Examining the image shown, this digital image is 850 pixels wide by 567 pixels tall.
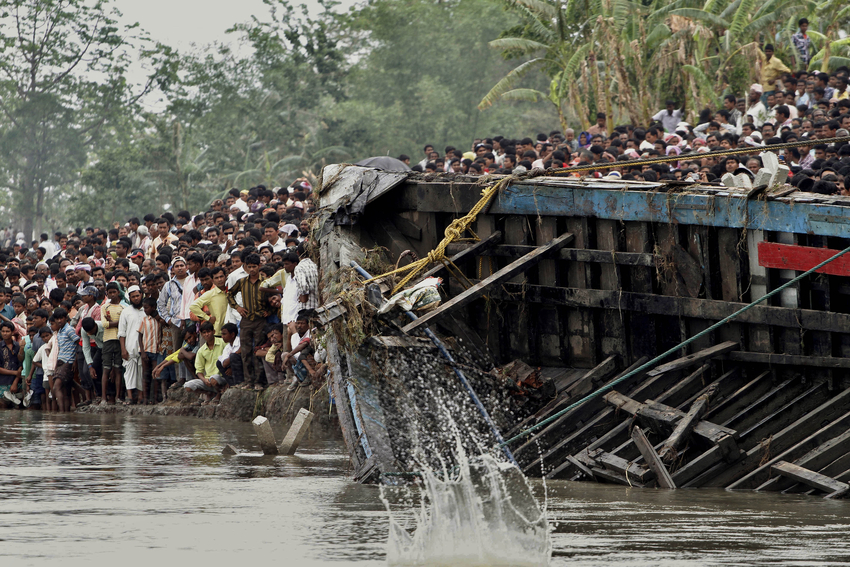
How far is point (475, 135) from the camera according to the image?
138 ft

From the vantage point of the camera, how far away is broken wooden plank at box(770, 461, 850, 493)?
7098 millimetres

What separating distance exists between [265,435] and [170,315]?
4.94 metres

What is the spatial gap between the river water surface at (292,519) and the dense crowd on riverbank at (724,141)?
5127mm

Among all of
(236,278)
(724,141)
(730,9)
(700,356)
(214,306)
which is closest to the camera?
(700,356)

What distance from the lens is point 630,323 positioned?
8.92 meters

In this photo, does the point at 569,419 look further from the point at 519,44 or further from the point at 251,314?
the point at 519,44

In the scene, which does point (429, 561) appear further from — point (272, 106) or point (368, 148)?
point (272, 106)

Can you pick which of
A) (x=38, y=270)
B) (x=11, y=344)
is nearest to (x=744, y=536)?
(x=11, y=344)

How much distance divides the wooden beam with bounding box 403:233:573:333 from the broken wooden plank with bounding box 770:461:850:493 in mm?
2577

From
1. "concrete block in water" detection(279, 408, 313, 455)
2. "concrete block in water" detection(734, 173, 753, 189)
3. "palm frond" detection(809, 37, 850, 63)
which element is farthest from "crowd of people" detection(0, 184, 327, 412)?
"palm frond" detection(809, 37, 850, 63)

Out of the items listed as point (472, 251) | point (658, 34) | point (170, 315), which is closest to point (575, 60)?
point (658, 34)

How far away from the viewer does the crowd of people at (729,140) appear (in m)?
13.2

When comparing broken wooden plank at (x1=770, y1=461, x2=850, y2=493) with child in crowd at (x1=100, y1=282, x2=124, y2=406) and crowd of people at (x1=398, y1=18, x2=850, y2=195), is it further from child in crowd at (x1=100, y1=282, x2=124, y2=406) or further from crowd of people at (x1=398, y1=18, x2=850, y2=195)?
child in crowd at (x1=100, y1=282, x2=124, y2=406)

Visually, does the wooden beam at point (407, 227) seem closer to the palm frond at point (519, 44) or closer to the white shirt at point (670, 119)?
the white shirt at point (670, 119)
